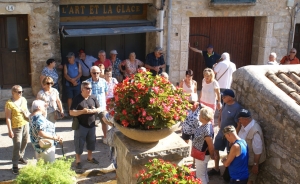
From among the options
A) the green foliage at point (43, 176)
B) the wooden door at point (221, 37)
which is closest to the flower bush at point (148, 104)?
the green foliage at point (43, 176)

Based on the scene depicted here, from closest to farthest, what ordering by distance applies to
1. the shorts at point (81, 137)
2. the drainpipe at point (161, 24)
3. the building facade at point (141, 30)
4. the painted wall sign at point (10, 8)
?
the shorts at point (81, 137) → the painted wall sign at point (10, 8) → the building facade at point (141, 30) → the drainpipe at point (161, 24)

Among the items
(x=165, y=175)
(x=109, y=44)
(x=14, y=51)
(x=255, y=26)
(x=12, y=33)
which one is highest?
A: (x=255, y=26)

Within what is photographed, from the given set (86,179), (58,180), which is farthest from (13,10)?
(58,180)

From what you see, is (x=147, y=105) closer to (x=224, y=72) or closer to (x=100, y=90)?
(x=100, y=90)

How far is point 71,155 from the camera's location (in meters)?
8.00

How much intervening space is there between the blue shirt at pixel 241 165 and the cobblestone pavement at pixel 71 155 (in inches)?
42.6

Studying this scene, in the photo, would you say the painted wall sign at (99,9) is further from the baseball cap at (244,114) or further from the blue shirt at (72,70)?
the baseball cap at (244,114)

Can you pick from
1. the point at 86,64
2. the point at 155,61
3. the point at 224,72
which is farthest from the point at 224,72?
the point at 86,64

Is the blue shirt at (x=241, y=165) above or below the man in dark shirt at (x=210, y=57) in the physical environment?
below

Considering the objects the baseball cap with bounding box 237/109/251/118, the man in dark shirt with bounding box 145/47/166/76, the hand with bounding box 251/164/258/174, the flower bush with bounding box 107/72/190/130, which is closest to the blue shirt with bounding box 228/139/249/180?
the hand with bounding box 251/164/258/174

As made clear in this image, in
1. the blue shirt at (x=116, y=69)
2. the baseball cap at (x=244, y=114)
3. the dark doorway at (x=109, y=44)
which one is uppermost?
the dark doorway at (x=109, y=44)

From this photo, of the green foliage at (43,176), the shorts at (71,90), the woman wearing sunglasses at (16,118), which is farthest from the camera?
the shorts at (71,90)

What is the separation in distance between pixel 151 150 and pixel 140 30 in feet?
19.2

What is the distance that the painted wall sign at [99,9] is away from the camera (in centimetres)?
1030
